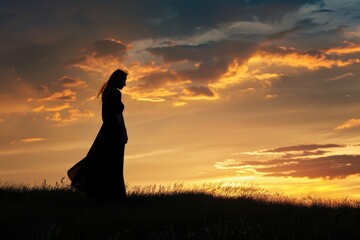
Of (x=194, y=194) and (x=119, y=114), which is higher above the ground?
(x=119, y=114)

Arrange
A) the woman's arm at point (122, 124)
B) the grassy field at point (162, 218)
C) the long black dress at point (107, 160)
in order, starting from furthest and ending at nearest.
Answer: the long black dress at point (107, 160) → the woman's arm at point (122, 124) → the grassy field at point (162, 218)

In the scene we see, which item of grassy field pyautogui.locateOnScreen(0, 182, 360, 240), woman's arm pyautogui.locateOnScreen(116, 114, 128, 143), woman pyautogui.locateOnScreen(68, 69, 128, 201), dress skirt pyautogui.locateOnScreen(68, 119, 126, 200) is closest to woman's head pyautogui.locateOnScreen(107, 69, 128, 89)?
woman pyautogui.locateOnScreen(68, 69, 128, 201)

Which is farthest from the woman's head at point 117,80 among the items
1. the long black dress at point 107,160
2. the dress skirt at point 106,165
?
the dress skirt at point 106,165

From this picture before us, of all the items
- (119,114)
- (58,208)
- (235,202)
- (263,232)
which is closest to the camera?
(263,232)

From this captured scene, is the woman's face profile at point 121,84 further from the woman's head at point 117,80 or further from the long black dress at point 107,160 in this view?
the long black dress at point 107,160

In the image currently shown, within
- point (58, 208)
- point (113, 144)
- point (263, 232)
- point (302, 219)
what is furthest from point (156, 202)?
point (263, 232)

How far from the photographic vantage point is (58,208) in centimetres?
1177

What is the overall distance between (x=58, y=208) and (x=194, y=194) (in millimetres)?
5034

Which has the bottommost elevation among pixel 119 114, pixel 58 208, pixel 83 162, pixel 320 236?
pixel 320 236

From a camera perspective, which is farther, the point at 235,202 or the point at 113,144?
the point at 235,202

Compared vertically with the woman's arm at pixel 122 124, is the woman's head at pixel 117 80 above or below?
above

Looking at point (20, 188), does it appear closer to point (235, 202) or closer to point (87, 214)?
point (87, 214)

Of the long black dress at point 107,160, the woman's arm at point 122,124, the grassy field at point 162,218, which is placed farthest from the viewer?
the long black dress at point 107,160

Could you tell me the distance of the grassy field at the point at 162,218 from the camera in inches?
338
